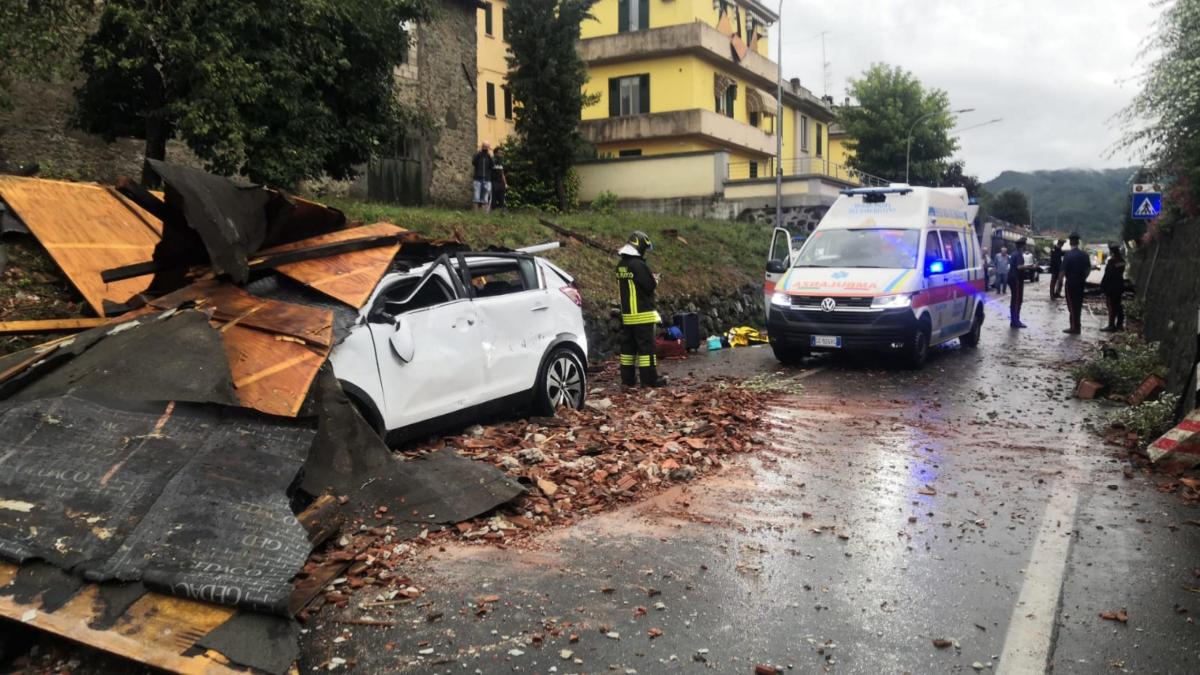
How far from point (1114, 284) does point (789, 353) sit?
9141 mm

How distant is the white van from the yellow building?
2641 centimetres

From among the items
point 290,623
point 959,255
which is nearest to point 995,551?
point 290,623

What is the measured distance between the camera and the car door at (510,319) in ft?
A: 25.6

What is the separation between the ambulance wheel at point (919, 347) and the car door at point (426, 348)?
7.48 metres

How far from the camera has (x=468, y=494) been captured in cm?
577

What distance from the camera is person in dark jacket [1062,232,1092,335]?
17.8 m

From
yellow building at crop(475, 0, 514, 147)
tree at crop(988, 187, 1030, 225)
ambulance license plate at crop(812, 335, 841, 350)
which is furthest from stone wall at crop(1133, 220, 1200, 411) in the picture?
tree at crop(988, 187, 1030, 225)

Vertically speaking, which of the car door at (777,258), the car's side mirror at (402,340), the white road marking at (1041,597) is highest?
the car door at (777,258)

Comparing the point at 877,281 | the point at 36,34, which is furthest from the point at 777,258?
the point at 36,34

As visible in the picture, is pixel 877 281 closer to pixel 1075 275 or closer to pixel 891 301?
pixel 891 301

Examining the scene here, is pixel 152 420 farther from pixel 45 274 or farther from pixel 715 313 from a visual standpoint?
pixel 715 313

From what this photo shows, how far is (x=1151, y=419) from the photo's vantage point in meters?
8.12

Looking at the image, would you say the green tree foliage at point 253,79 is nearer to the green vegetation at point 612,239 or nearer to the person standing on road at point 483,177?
the green vegetation at point 612,239

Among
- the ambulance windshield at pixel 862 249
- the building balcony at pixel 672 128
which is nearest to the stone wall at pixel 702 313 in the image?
the ambulance windshield at pixel 862 249
